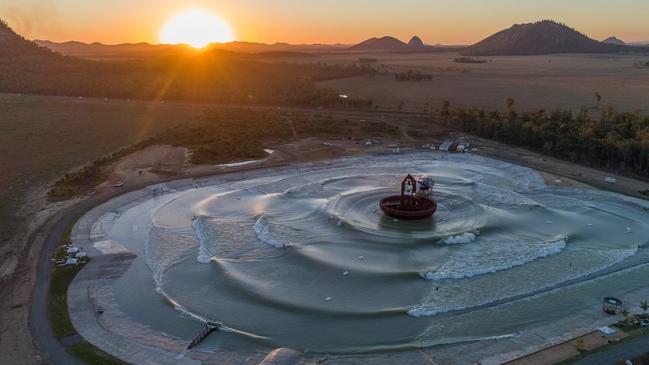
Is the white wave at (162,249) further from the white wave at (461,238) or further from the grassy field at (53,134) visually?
the white wave at (461,238)

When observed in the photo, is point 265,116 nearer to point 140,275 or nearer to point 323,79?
point 140,275

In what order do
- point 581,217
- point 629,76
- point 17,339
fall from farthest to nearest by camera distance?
point 629,76 → point 581,217 → point 17,339

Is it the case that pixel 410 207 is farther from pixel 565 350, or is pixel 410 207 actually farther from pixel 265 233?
pixel 565 350

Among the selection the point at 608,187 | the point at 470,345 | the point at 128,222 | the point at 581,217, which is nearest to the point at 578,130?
the point at 608,187

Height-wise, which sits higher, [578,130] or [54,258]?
[578,130]

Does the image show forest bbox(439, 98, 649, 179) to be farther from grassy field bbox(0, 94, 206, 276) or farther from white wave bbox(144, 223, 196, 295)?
grassy field bbox(0, 94, 206, 276)

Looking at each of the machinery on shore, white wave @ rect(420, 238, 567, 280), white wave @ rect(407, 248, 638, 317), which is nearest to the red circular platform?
the machinery on shore

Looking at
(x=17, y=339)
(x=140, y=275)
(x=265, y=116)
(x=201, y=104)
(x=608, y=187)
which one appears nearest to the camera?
(x=17, y=339)

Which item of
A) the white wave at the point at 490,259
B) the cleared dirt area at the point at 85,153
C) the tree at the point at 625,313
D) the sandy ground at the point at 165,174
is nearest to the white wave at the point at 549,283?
the white wave at the point at 490,259
